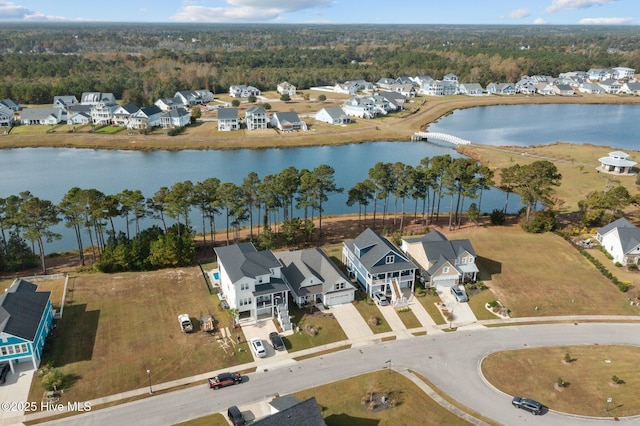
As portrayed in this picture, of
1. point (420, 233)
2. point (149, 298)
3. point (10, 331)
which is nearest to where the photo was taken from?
point (10, 331)

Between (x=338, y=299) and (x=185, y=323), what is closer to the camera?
(x=185, y=323)

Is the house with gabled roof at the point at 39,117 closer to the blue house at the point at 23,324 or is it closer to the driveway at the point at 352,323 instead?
the blue house at the point at 23,324

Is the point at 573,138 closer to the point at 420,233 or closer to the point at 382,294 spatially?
the point at 420,233

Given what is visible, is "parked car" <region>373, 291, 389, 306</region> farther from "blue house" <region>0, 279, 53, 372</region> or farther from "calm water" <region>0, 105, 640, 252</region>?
"blue house" <region>0, 279, 53, 372</region>

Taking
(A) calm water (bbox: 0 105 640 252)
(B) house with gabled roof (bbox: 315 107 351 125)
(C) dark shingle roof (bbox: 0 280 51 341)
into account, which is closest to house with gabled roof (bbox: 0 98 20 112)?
(A) calm water (bbox: 0 105 640 252)

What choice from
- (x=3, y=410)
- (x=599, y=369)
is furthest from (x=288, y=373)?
(x=599, y=369)

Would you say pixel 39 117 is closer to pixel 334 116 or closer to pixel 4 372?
pixel 334 116

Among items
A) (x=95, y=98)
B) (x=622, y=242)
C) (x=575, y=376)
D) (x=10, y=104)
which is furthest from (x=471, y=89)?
(x=575, y=376)
